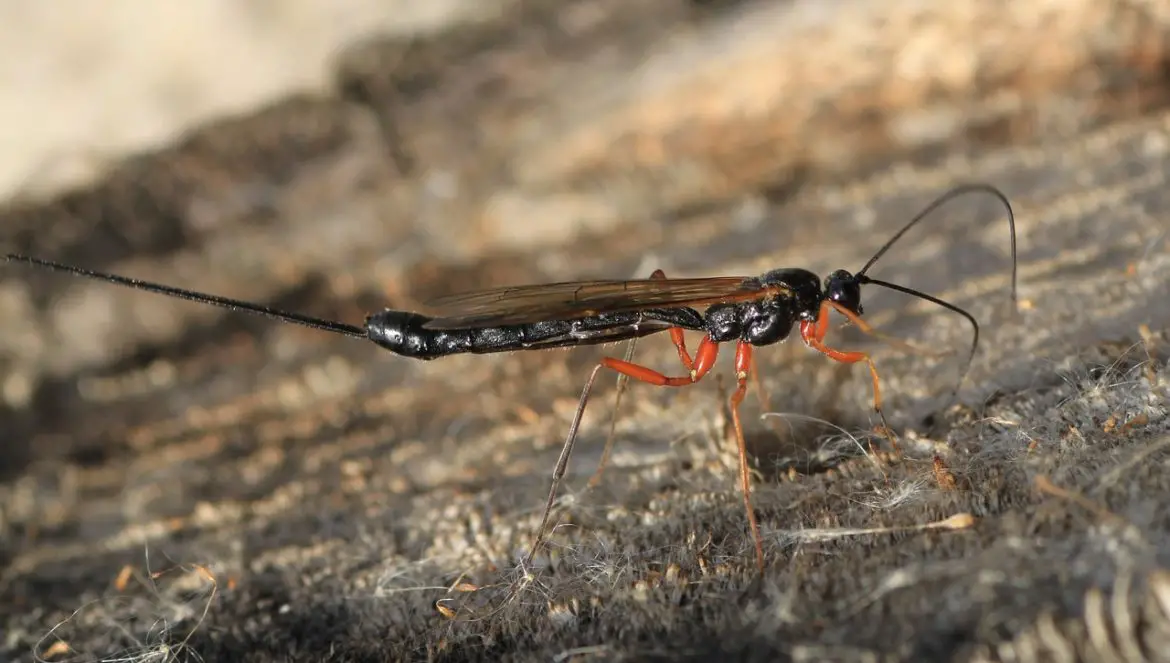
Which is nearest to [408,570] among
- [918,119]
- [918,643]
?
[918,643]

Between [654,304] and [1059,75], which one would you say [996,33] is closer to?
[1059,75]

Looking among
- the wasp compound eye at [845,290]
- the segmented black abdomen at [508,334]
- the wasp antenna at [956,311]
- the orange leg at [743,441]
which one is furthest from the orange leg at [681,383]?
the wasp antenna at [956,311]

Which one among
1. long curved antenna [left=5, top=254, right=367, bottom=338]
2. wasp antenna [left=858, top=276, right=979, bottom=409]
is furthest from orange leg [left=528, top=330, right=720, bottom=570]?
long curved antenna [left=5, top=254, right=367, bottom=338]

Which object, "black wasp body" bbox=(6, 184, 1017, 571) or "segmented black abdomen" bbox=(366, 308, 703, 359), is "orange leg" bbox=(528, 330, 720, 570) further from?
"segmented black abdomen" bbox=(366, 308, 703, 359)

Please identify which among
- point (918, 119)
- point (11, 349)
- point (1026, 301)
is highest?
point (918, 119)

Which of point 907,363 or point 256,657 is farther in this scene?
point 907,363

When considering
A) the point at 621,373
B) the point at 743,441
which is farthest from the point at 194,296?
Answer: the point at 743,441
